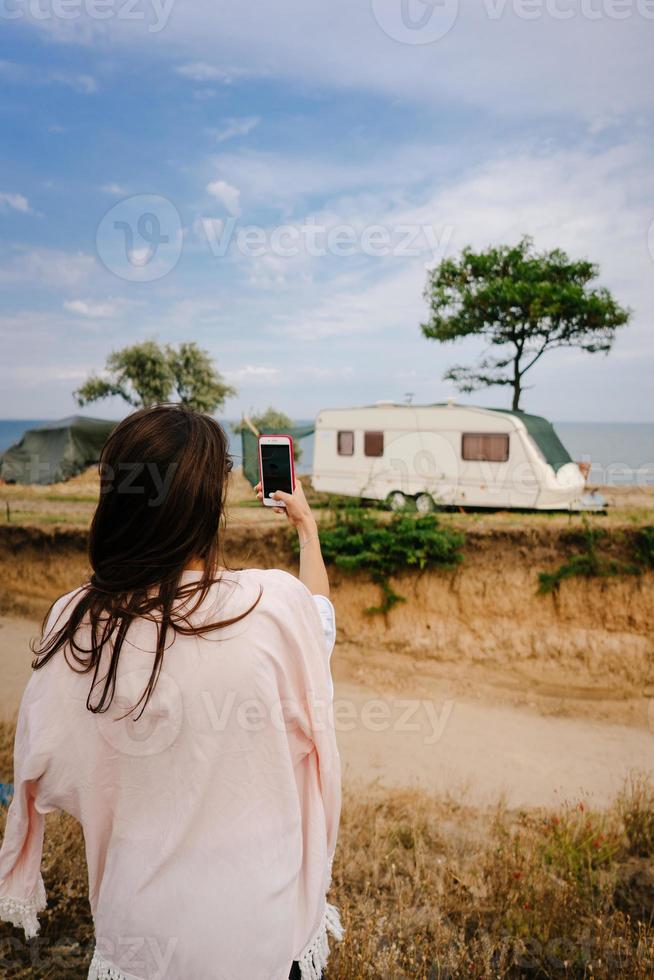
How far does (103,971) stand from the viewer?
5.12ft

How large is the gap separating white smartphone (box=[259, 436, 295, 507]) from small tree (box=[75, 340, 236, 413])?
84.9ft

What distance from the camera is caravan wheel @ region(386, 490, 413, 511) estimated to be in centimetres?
1350

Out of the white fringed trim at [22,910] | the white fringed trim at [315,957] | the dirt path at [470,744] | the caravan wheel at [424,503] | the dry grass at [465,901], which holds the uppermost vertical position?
the caravan wheel at [424,503]

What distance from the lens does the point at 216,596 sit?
138 centimetres

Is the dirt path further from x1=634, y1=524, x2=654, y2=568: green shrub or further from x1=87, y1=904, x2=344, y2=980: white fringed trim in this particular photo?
x1=87, y1=904, x2=344, y2=980: white fringed trim

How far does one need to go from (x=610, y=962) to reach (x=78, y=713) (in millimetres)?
3596

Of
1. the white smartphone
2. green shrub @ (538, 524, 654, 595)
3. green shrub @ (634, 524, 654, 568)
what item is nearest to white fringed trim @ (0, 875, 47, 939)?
the white smartphone

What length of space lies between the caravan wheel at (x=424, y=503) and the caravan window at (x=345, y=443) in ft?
7.10

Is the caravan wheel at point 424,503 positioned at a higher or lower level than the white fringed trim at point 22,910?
higher

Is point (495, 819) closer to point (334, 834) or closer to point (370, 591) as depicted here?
point (334, 834)

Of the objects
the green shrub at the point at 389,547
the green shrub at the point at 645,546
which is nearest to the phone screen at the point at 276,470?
the green shrub at the point at 389,547

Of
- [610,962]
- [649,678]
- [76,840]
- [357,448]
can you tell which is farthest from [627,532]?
[76,840]

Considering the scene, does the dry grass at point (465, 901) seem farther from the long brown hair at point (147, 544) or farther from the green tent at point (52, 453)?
the green tent at point (52, 453)

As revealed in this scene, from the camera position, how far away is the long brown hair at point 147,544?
4.46ft
